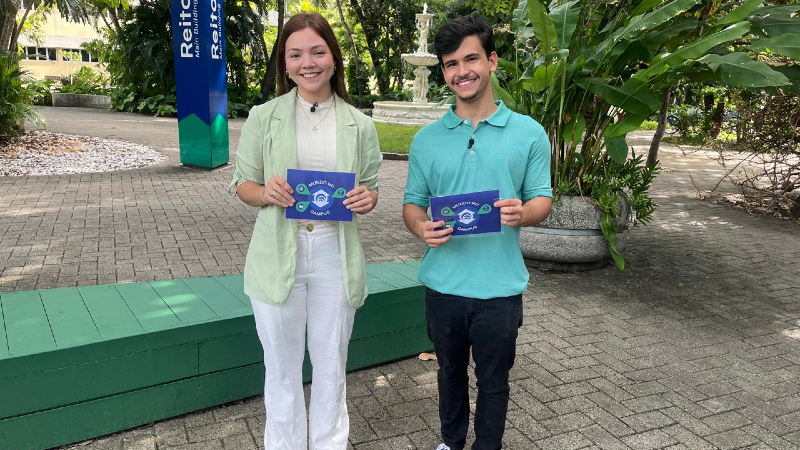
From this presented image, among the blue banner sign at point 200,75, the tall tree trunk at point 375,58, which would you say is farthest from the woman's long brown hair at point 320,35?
the tall tree trunk at point 375,58

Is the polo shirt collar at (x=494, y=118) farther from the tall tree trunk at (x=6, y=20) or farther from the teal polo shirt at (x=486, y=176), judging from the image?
the tall tree trunk at (x=6, y=20)

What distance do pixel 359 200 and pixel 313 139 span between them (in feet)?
1.08

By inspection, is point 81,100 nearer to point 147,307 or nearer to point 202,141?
point 202,141

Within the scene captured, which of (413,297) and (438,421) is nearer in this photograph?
(438,421)

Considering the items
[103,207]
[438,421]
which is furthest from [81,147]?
[438,421]

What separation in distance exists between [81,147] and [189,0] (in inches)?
195

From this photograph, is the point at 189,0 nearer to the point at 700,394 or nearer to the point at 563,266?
the point at 563,266

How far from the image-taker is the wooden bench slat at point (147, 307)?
3049 millimetres

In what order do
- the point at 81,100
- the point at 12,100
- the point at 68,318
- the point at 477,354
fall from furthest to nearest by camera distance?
the point at 81,100 < the point at 12,100 < the point at 68,318 < the point at 477,354

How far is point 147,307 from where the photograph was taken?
10.7 feet

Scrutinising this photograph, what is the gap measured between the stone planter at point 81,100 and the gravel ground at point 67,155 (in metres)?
10.9

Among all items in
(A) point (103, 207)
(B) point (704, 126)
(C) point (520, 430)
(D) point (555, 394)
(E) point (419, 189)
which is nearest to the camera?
(E) point (419, 189)

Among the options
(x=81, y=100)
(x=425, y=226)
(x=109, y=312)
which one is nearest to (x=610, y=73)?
(x=425, y=226)

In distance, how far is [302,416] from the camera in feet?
8.60
